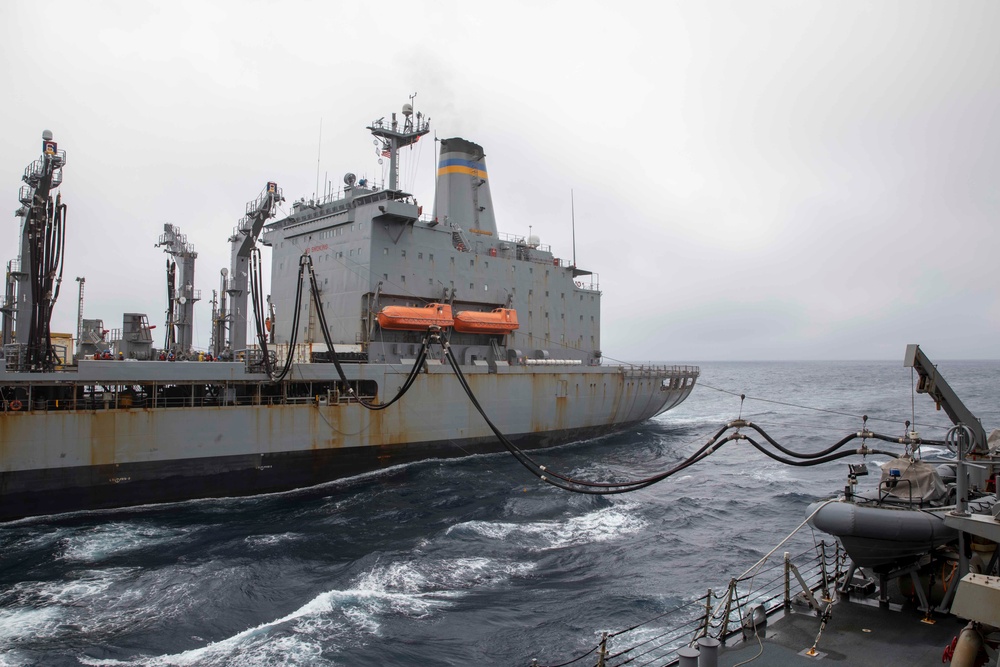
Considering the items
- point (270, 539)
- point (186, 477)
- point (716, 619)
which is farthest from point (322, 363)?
point (716, 619)

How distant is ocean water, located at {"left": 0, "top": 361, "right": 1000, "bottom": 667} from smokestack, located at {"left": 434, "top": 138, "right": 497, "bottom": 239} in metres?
12.8

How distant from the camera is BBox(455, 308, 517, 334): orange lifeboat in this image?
25.9 meters

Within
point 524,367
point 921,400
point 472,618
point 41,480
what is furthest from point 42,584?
point 921,400

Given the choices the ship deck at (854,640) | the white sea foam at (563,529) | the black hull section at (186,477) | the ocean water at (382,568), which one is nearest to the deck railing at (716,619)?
the ship deck at (854,640)

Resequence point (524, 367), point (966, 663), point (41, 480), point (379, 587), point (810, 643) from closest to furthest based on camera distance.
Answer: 1. point (966, 663)
2. point (810, 643)
3. point (379, 587)
4. point (41, 480)
5. point (524, 367)

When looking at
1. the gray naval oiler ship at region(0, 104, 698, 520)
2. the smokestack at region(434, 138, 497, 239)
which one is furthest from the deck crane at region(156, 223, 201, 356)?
the smokestack at region(434, 138, 497, 239)

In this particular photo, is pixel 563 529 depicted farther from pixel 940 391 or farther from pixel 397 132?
pixel 397 132

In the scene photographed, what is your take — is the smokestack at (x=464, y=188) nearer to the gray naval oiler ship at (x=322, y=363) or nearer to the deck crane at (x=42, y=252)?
the gray naval oiler ship at (x=322, y=363)

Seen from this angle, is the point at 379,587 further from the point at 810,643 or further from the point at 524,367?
the point at 524,367

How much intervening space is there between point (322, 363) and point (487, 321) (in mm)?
7681

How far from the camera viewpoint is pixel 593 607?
37.8 ft

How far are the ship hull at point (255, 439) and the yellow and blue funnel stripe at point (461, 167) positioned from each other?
10855 mm

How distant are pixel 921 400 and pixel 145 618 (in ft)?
215

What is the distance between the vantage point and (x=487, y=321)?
26.4 metres
